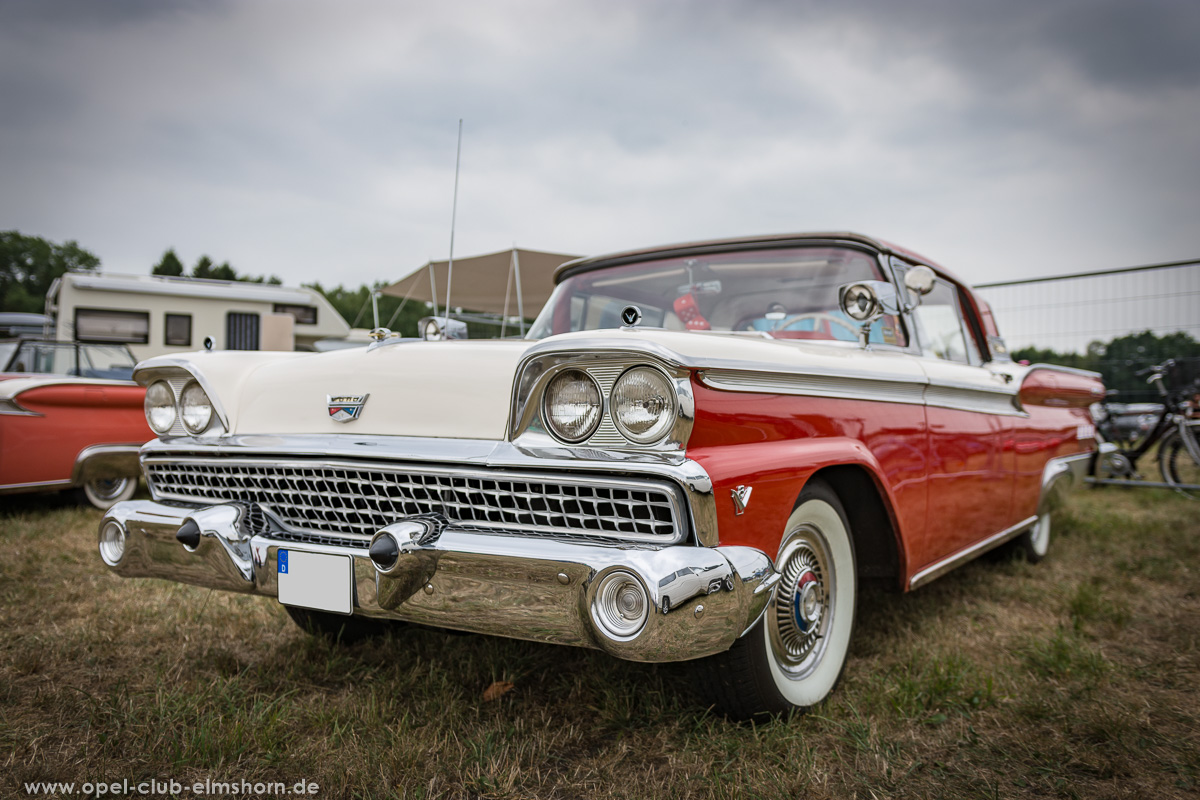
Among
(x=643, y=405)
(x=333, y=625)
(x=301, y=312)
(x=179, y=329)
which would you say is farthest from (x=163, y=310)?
(x=643, y=405)

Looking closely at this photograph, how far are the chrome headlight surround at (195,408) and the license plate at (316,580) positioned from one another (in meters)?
0.57

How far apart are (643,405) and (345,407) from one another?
810 mm

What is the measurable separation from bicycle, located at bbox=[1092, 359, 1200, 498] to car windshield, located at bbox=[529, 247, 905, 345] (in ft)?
15.5

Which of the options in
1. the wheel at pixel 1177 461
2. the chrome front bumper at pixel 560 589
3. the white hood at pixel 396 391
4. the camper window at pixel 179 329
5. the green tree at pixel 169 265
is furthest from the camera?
the green tree at pixel 169 265

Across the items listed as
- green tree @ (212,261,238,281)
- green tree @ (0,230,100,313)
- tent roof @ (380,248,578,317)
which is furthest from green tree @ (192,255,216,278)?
tent roof @ (380,248,578,317)

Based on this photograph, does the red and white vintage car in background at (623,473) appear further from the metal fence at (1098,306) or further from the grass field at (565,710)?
the metal fence at (1098,306)

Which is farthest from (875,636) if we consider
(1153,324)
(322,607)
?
(1153,324)

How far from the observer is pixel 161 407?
7.66 ft

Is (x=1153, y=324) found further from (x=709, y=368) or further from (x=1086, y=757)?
(x=709, y=368)

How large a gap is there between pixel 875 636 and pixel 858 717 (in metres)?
0.79

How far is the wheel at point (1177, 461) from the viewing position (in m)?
6.55

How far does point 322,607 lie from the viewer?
181cm

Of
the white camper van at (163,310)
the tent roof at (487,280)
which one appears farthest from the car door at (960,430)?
the white camper van at (163,310)

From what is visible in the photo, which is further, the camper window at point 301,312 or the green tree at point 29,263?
the green tree at point 29,263
